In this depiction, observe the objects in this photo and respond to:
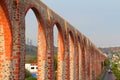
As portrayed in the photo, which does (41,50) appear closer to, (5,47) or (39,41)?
(39,41)

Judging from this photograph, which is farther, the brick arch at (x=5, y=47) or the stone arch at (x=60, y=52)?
the stone arch at (x=60, y=52)

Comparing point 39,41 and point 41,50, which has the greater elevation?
point 39,41

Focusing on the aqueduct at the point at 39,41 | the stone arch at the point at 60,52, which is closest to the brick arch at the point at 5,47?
the aqueduct at the point at 39,41

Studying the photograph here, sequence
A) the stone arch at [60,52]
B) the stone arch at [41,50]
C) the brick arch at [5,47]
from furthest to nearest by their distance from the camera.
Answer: the stone arch at [60,52] → the stone arch at [41,50] → the brick arch at [5,47]

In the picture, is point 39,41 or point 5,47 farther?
point 39,41

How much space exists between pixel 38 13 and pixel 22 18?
2.09m

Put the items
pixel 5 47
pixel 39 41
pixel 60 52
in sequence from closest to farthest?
1. pixel 5 47
2. pixel 39 41
3. pixel 60 52

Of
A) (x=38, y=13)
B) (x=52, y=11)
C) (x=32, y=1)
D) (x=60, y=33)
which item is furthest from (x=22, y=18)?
(x=60, y=33)

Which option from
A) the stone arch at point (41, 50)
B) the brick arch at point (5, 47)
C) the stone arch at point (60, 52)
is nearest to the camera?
the brick arch at point (5, 47)

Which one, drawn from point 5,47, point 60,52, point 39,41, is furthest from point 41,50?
point 5,47

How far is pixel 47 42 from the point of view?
13.4 metres

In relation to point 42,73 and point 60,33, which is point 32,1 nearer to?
point 42,73

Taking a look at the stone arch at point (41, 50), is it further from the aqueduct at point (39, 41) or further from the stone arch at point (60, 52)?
the stone arch at point (60, 52)

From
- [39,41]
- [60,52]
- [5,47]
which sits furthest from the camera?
[60,52]
